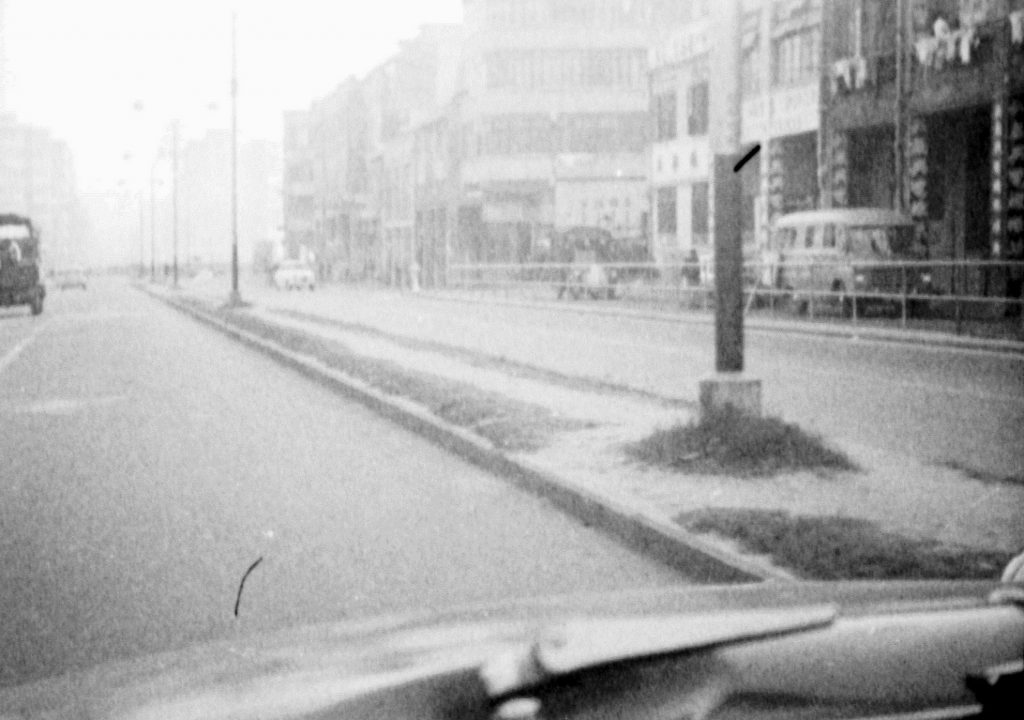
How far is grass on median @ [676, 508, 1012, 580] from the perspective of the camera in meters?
6.14

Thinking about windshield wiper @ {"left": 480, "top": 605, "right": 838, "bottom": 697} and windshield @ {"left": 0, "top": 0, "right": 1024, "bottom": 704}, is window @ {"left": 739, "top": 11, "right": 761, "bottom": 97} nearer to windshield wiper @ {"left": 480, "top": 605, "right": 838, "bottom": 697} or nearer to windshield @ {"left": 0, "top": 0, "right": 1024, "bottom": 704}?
windshield @ {"left": 0, "top": 0, "right": 1024, "bottom": 704}

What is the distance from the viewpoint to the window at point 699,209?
168ft

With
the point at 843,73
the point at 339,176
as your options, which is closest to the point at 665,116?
the point at 843,73

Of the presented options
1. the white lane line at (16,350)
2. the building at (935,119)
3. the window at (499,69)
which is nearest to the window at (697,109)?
the building at (935,119)

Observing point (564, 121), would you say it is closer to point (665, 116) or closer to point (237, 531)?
point (665, 116)

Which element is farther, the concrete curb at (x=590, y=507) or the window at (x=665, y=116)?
the window at (x=665, y=116)

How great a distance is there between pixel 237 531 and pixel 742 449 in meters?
3.21

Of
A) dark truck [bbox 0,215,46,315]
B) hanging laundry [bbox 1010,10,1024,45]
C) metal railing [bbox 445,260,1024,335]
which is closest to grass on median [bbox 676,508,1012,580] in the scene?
metal railing [bbox 445,260,1024,335]

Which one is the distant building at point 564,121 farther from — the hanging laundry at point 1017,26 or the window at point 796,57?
the hanging laundry at point 1017,26

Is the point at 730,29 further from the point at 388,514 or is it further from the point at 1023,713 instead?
the point at 1023,713

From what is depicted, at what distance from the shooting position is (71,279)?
9912cm

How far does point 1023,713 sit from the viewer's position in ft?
6.52

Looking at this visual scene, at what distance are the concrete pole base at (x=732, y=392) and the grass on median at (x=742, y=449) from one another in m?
0.07

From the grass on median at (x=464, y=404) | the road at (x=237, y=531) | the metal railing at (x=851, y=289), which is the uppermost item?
the metal railing at (x=851, y=289)
